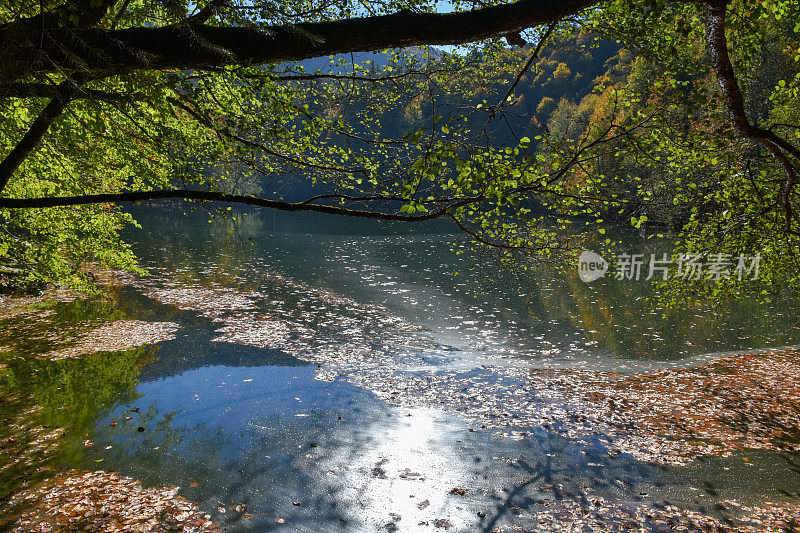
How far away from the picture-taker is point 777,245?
826 cm

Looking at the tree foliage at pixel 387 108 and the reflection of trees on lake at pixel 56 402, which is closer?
the tree foliage at pixel 387 108

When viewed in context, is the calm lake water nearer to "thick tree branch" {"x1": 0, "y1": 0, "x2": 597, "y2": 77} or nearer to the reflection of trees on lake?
the reflection of trees on lake

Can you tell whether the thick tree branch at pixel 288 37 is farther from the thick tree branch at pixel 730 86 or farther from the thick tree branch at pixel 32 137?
the thick tree branch at pixel 32 137

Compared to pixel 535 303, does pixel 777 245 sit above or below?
Result: above

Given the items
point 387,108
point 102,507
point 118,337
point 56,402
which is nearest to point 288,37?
point 387,108

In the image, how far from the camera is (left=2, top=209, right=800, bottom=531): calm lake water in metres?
6.65

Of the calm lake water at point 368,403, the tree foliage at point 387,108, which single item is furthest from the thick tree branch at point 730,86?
the calm lake water at point 368,403

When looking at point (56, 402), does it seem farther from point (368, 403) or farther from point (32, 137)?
point (368, 403)

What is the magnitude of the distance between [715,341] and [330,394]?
41.6ft

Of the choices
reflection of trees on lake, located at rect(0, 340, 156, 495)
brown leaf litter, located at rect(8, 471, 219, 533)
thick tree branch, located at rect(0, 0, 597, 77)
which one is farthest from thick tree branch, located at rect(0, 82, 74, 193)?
reflection of trees on lake, located at rect(0, 340, 156, 495)

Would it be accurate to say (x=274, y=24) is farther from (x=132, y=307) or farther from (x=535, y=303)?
(x=535, y=303)

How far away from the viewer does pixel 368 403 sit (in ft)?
33.0

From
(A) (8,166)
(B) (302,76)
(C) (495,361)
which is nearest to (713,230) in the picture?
(C) (495,361)

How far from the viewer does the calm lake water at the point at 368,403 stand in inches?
262
